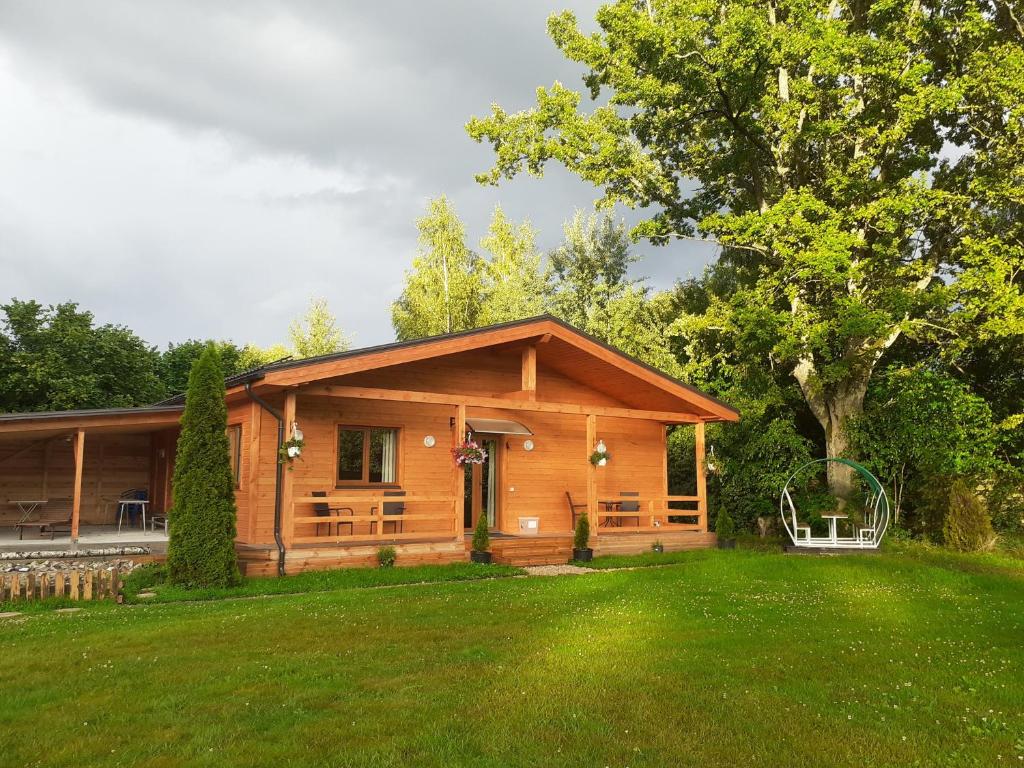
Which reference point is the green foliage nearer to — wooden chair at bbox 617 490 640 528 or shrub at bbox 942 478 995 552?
shrub at bbox 942 478 995 552

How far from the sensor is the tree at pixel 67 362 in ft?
80.5

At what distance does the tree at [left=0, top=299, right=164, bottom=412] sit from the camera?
24547mm

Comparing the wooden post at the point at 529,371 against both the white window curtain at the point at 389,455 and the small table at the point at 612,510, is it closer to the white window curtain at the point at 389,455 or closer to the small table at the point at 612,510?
the white window curtain at the point at 389,455

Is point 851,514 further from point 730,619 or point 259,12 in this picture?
point 259,12

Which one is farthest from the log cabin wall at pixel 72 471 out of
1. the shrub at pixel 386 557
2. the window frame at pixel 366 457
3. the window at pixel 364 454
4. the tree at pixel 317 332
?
the tree at pixel 317 332

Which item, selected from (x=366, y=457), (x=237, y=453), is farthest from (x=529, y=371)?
(x=237, y=453)

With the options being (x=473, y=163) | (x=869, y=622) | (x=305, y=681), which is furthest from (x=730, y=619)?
(x=473, y=163)

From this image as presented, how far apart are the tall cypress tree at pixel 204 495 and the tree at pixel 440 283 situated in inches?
876

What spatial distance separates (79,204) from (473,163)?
14.9 m

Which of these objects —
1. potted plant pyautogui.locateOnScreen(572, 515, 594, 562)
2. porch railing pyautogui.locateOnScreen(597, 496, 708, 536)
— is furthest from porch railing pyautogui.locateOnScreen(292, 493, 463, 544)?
porch railing pyautogui.locateOnScreen(597, 496, 708, 536)

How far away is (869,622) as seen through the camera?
7.97 m

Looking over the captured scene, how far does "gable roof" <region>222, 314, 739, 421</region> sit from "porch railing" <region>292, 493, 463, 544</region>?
81.7 inches

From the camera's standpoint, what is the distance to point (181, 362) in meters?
29.6

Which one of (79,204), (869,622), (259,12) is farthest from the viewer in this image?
(79,204)
